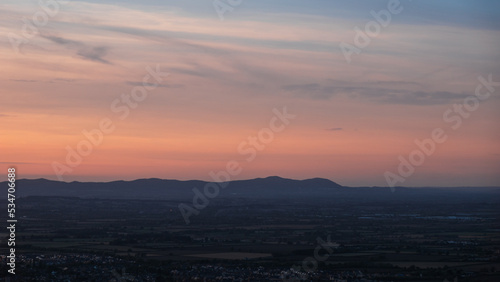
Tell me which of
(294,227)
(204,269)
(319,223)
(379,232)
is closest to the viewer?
(204,269)

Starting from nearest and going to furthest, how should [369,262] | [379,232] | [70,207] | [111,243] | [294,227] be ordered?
1. [369,262]
2. [111,243]
3. [379,232]
4. [294,227]
5. [70,207]

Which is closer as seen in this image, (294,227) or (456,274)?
(456,274)

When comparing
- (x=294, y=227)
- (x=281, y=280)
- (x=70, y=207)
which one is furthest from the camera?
(x=70, y=207)

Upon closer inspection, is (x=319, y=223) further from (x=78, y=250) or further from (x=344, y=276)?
(x=344, y=276)

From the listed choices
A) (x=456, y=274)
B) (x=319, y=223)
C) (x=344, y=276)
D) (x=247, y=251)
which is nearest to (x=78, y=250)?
(x=247, y=251)

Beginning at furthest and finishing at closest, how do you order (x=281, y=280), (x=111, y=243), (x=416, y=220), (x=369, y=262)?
(x=416, y=220), (x=111, y=243), (x=369, y=262), (x=281, y=280)

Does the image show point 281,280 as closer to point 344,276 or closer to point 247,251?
point 344,276

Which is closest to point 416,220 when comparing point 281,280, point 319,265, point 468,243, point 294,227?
point 294,227

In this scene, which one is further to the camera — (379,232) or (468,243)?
(379,232)
